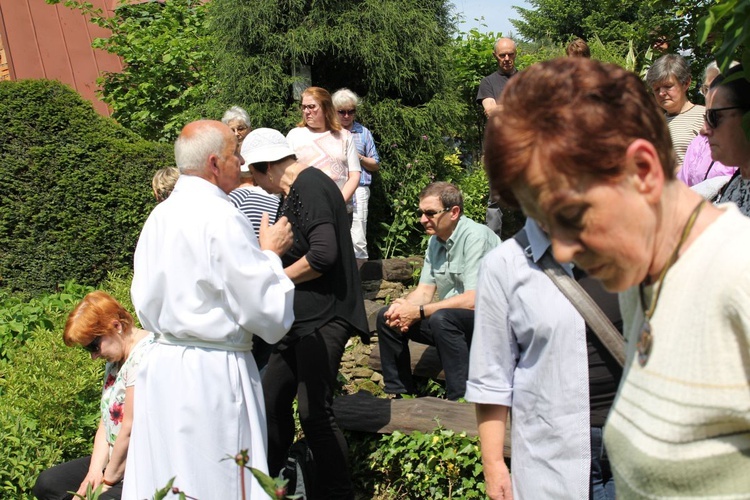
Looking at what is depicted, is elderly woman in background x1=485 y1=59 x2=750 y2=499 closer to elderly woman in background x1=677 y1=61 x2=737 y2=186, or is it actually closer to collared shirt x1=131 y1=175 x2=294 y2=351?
collared shirt x1=131 y1=175 x2=294 y2=351

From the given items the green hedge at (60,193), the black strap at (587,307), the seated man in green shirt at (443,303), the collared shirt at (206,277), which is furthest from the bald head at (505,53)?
the black strap at (587,307)

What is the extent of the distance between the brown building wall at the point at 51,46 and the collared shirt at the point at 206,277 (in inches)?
334

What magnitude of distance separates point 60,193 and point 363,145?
115 inches

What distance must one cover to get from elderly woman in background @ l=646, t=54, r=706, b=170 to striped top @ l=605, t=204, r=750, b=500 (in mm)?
4011

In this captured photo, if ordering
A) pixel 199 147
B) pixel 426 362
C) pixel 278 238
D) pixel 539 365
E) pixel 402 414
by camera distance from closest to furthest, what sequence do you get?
pixel 539 365 → pixel 199 147 → pixel 278 238 → pixel 402 414 → pixel 426 362

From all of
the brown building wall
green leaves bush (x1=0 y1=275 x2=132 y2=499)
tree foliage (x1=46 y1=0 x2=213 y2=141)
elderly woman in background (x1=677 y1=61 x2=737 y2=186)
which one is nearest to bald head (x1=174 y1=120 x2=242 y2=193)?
elderly woman in background (x1=677 y1=61 x2=737 y2=186)

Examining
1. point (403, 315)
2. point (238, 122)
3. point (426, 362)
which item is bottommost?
point (426, 362)

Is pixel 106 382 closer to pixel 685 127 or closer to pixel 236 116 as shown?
pixel 236 116

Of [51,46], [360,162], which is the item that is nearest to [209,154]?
[360,162]

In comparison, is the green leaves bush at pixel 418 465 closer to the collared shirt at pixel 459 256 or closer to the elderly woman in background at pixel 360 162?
the collared shirt at pixel 459 256

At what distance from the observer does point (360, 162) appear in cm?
708

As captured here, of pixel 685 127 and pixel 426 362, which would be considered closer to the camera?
pixel 685 127

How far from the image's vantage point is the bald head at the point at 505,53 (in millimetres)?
7410

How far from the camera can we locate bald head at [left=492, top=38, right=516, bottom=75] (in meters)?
7.41
